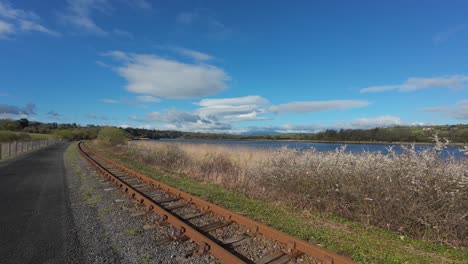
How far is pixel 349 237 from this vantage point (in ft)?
17.1

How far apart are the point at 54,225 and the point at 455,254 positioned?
25.1 feet

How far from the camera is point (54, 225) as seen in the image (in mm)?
5824

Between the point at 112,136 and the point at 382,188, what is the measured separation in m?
42.4

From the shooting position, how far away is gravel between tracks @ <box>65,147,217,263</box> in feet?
14.0

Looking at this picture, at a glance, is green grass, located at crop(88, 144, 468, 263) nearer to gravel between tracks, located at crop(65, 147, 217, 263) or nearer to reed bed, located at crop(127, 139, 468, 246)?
reed bed, located at crop(127, 139, 468, 246)

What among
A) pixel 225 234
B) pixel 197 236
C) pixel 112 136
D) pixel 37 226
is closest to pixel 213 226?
pixel 225 234

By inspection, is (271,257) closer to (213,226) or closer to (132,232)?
(213,226)

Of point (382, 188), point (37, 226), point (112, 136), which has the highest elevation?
point (112, 136)

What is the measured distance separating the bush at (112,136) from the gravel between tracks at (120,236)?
116 ft

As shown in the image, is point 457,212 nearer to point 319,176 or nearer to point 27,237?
point 319,176

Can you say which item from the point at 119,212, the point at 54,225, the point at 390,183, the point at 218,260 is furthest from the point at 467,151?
the point at 54,225

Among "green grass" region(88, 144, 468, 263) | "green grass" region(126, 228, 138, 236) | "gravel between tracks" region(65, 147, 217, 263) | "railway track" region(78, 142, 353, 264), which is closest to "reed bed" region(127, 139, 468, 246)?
"green grass" region(88, 144, 468, 263)

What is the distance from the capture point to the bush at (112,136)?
135 ft

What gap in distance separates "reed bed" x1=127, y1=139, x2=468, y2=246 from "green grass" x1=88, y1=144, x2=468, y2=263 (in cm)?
37
